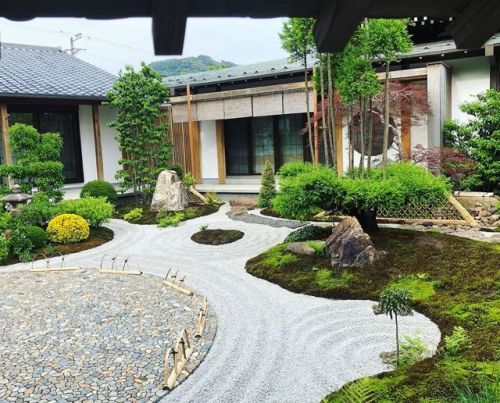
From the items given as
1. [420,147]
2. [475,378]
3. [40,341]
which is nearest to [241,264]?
[40,341]

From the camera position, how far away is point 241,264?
8719 mm

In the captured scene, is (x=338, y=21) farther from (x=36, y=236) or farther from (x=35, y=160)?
(x=35, y=160)

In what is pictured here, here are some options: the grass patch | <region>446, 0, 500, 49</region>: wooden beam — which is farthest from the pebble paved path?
the grass patch

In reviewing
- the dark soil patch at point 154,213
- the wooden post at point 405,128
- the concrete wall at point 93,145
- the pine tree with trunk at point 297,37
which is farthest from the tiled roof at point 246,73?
the pine tree with trunk at point 297,37

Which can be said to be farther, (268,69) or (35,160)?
(268,69)

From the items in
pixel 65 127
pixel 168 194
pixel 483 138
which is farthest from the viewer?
pixel 65 127

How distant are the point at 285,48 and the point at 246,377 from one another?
6715 millimetres

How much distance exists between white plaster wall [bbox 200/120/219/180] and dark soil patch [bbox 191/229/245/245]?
695 centimetres

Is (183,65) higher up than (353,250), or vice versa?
(183,65)

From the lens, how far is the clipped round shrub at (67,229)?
10859mm

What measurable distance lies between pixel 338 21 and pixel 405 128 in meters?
11.4

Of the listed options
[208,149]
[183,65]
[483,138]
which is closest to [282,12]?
[483,138]

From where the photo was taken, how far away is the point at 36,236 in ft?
34.0

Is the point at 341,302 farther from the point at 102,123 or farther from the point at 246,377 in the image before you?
the point at 102,123
